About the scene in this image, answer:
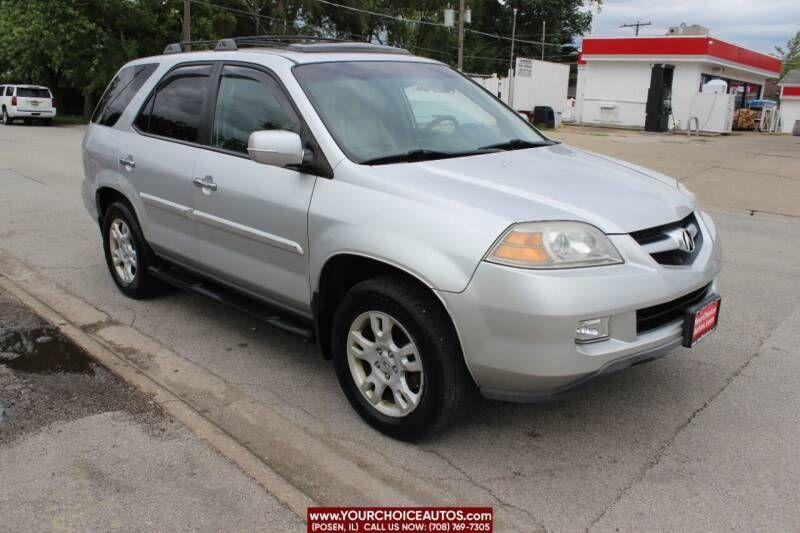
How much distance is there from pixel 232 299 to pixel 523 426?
6.37ft

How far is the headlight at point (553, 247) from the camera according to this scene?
289cm

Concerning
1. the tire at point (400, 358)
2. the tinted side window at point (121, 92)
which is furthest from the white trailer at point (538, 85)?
the tire at point (400, 358)

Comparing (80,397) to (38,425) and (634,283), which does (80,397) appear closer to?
(38,425)

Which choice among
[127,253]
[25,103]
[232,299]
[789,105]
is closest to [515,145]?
[232,299]

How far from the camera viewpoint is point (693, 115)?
96.9ft

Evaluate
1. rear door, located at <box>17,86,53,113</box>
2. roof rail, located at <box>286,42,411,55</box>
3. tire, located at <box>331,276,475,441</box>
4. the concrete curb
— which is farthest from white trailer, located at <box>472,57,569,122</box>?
tire, located at <box>331,276,475,441</box>

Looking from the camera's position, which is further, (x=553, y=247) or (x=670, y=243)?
(x=670, y=243)

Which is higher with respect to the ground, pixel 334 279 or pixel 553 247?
pixel 553 247

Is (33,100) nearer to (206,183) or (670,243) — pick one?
(206,183)

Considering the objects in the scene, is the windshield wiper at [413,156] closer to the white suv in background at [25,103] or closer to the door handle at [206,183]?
the door handle at [206,183]

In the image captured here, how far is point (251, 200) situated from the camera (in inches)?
154

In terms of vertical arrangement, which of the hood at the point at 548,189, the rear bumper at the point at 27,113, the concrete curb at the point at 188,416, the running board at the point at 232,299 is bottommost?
the concrete curb at the point at 188,416

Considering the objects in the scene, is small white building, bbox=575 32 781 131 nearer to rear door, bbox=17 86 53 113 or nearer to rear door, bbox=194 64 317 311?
rear door, bbox=17 86 53 113

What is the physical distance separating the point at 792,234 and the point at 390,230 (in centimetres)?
720
